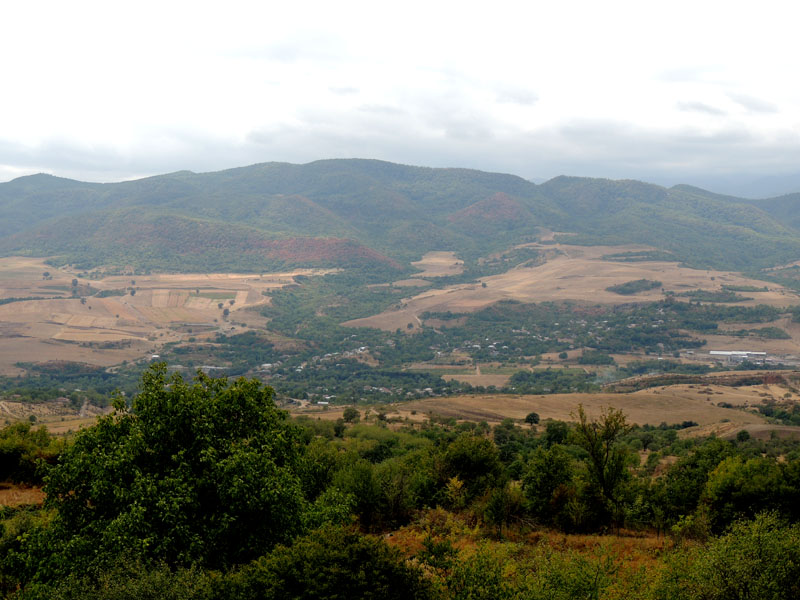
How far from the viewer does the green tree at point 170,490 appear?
17141mm

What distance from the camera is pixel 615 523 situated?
29641mm

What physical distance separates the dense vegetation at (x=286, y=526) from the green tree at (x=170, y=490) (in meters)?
0.05

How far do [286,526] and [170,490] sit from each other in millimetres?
3895

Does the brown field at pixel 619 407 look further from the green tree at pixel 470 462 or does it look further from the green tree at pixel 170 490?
the green tree at pixel 170 490

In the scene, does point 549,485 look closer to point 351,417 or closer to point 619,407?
point 351,417

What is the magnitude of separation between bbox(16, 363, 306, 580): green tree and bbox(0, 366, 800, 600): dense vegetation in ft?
0.18

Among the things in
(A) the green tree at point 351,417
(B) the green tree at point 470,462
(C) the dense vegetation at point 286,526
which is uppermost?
(C) the dense vegetation at point 286,526

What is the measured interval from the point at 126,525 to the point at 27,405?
251ft

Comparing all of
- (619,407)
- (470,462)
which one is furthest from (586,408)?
(470,462)

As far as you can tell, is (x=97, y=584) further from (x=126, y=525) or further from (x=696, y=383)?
(x=696, y=383)

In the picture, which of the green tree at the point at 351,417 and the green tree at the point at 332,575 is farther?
the green tree at the point at 351,417

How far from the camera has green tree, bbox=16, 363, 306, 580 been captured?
1714 centimetres

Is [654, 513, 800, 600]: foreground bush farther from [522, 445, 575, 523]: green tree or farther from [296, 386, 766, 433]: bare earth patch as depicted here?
[296, 386, 766, 433]: bare earth patch

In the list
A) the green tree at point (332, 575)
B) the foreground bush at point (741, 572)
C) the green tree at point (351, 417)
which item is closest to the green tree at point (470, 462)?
the foreground bush at point (741, 572)
